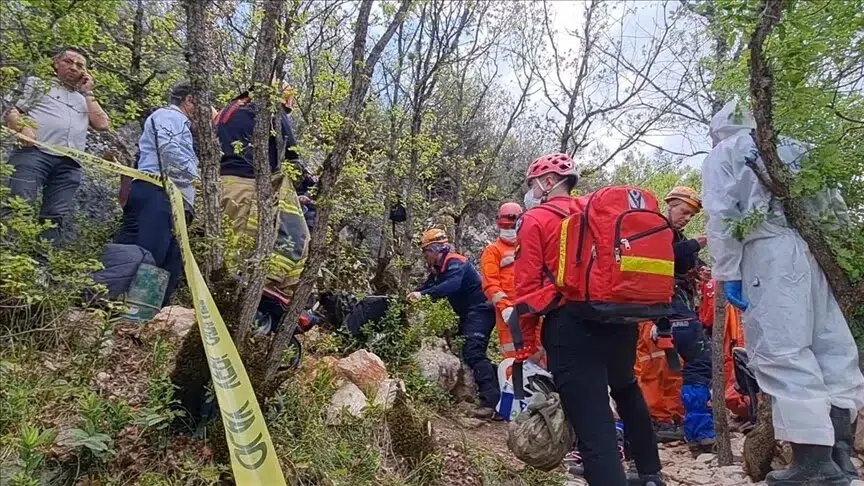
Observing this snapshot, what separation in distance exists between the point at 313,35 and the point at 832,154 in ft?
16.0

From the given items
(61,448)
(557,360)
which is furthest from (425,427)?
(61,448)

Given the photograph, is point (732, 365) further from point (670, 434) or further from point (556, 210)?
point (556, 210)

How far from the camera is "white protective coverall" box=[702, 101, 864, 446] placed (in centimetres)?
299

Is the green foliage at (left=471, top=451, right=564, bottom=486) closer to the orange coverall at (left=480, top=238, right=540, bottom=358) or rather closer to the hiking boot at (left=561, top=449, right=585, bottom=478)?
the hiking boot at (left=561, top=449, right=585, bottom=478)

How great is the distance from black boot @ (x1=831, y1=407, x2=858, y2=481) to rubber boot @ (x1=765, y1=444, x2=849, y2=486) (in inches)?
11.1

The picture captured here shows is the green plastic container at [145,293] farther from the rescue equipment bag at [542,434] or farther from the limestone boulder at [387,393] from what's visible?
the rescue equipment bag at [542,434]

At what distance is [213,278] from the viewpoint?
9.68ft

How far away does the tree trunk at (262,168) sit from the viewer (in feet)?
9.48

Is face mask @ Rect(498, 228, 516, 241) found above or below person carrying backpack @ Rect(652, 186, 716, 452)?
above

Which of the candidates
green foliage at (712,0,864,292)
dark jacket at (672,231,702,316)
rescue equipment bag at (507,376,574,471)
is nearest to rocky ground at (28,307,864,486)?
rescue equipment bag at (507,376,574,471)

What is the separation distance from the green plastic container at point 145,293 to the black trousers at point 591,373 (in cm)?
254

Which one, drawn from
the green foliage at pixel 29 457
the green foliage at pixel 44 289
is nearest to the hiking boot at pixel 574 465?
the green foliage at pixel 29 457

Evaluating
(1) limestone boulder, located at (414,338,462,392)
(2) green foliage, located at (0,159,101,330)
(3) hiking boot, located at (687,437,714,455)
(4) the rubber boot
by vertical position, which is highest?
(2) green foliage, located at (0,159,101,330)

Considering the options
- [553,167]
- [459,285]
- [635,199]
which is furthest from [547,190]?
[459,285]
